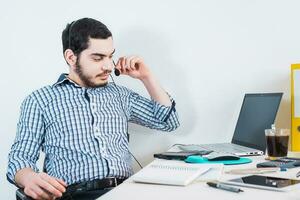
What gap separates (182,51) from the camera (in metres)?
2.03

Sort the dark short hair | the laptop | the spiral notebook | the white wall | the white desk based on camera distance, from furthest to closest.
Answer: the white wall < the dark short hair < the laptop < the spiral notebook < the white desk

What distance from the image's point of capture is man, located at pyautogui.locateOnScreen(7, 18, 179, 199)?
5.37 ft

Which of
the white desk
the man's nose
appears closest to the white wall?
the man's nose

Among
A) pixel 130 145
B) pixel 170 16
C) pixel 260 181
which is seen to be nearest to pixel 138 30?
pixel 170 16

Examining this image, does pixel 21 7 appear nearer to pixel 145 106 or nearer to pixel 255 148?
pixel 145 106

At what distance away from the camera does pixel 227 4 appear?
6.46 feet

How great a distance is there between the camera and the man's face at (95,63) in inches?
69.6

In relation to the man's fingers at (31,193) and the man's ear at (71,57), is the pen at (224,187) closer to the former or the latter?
the man's fingers at (31,193)

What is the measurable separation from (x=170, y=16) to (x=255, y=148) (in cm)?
79

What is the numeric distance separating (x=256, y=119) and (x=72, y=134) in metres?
0.79

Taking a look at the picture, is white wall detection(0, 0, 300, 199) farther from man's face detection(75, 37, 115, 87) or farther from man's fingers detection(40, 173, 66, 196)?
man's fingers detection(40, 173, 66, 196)

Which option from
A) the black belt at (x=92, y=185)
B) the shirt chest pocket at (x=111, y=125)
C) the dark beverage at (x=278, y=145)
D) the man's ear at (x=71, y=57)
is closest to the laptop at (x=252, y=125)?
the dark beverage at (x=278, y=145)

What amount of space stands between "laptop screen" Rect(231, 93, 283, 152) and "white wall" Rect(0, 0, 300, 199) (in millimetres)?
138

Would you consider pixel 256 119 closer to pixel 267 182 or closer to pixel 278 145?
pixel 278 145
